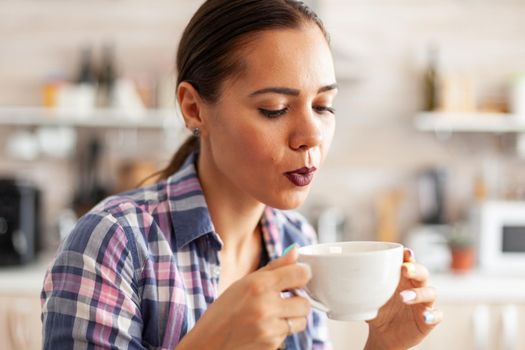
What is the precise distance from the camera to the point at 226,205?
131 centimetres

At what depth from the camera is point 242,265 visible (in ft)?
4.48

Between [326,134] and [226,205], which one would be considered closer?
[326,134]

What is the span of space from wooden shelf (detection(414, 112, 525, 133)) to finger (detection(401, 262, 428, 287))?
222 cm

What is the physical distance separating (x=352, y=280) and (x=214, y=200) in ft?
1.64

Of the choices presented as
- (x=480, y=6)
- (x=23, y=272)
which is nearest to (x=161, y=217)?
(x=23, y=272)

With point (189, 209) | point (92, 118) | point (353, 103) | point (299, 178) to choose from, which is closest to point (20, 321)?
point (92, 118)

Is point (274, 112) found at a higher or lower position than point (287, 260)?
higher

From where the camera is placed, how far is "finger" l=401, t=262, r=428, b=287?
103cm

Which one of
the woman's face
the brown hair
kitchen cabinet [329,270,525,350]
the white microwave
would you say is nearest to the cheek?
the woman's face

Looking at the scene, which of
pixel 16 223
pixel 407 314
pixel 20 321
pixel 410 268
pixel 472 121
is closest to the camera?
pixel 410 268

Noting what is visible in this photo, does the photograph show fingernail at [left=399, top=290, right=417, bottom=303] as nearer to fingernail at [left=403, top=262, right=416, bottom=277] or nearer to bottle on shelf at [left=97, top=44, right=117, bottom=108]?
fingernail at [left=403, top=262, right=416, bottom=277]

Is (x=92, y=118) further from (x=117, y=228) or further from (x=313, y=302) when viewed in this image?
(x=313, y=302)

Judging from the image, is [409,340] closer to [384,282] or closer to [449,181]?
[384,282]

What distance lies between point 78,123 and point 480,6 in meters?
2.04
